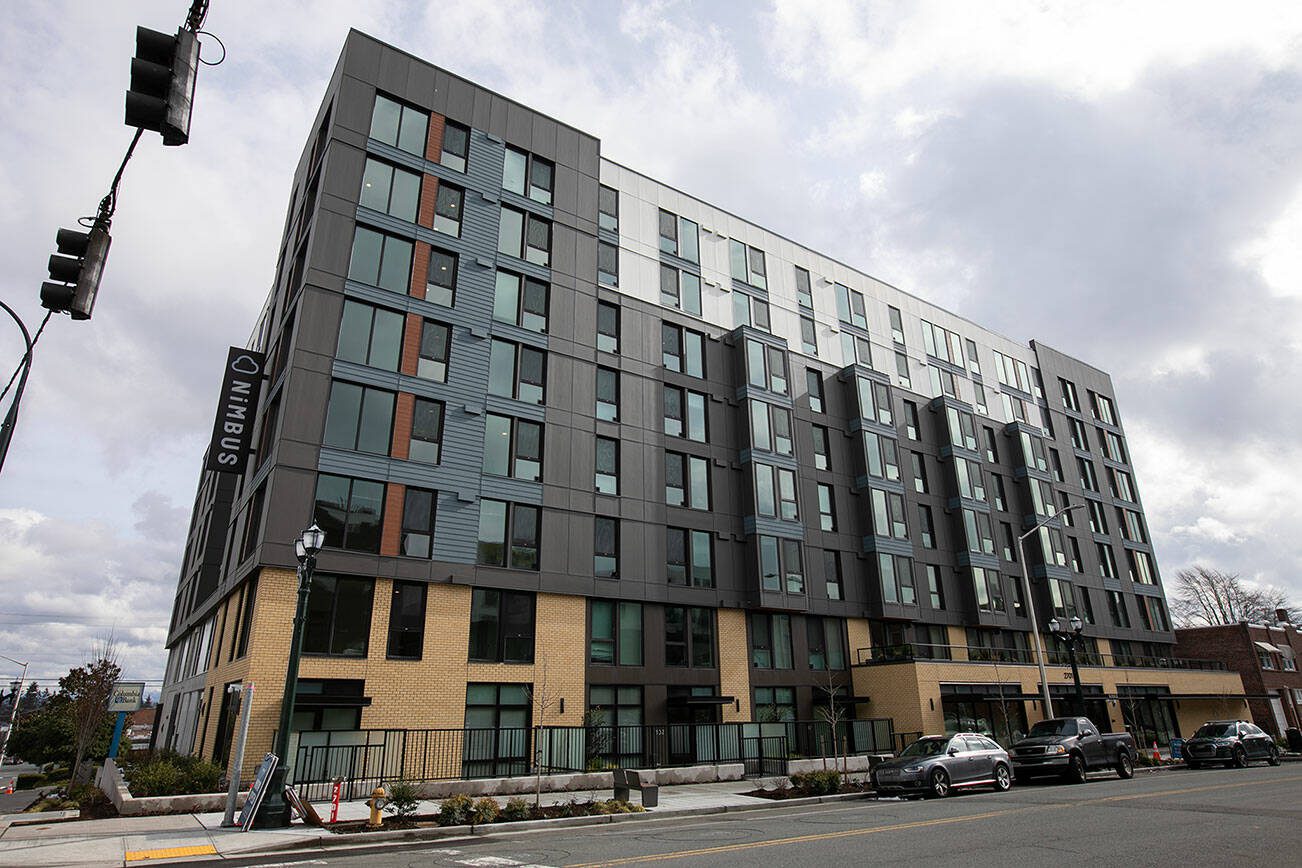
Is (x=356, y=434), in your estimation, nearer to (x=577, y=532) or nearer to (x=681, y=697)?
(x=577, y=532)

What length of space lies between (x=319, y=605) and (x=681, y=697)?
14.4 meters

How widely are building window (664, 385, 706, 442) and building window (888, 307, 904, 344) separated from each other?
17142mm

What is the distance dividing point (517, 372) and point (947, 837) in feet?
74.8

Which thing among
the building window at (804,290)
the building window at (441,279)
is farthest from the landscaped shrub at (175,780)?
the building window at (804,290)

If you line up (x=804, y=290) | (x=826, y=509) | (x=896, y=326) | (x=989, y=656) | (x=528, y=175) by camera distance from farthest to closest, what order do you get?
(x=896, y=326)
(x=804, y=290)
(x=826, y=509)
(x=989, y=656)
(x=528, y=175)

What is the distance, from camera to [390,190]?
2977 cm

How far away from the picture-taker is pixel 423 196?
30.5 meters

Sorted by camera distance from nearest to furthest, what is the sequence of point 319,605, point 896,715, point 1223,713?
point 319,605 → point 896,715 → point 1223,713

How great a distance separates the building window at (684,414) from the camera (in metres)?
35.3

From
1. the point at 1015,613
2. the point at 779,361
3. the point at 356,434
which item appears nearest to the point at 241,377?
the point at 356,434

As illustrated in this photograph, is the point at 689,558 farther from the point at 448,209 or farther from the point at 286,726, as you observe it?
the point at 286,726

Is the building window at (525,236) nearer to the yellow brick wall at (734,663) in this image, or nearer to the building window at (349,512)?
the building window at (349,512)

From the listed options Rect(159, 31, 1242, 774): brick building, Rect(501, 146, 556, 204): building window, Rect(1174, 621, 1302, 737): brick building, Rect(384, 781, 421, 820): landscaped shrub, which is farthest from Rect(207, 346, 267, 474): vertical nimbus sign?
Rect(1174, 621, 1302, 737): brick building

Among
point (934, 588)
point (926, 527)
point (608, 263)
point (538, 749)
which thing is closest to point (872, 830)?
point (538, 749)
